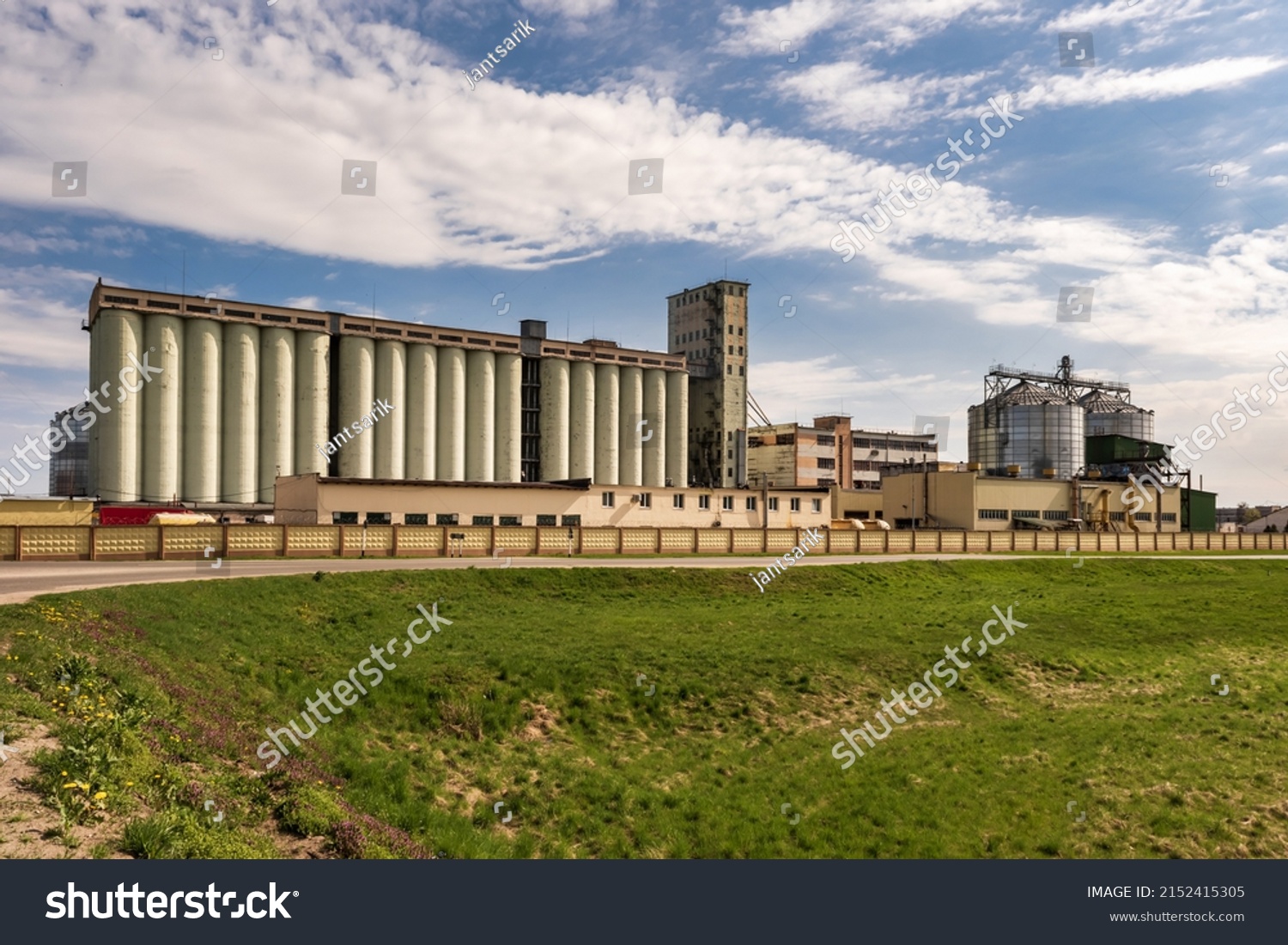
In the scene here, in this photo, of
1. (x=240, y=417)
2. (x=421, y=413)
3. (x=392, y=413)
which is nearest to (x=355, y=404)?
(x=392, y=413)

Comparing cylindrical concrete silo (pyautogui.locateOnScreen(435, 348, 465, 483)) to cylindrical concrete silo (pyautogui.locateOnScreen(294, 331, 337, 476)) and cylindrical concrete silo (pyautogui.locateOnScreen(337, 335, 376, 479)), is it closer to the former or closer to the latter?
cylindrical concrete silo (pyautogui.locateOnScreen(337, 335, 376, 479))

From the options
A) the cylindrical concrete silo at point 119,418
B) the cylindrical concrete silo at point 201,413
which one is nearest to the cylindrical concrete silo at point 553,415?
the cylindrical concrete silo at point 201,413

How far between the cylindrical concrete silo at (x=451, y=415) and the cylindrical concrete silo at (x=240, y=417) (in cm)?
1823

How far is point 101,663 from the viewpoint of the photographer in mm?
16500

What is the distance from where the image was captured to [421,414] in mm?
91688

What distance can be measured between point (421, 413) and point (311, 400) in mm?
10962

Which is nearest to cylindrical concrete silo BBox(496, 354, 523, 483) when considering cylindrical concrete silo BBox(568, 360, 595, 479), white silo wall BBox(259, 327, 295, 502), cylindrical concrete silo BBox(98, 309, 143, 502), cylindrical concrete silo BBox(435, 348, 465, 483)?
cylindrical concrete silo BBox(435, 348, 465, 483)

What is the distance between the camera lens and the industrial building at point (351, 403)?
77.1m

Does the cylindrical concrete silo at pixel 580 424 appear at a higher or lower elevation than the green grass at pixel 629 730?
higher

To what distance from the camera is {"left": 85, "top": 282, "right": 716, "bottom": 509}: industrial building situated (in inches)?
3034

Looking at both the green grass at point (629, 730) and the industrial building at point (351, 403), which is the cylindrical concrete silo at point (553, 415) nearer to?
the industrial building at point (351, 403)

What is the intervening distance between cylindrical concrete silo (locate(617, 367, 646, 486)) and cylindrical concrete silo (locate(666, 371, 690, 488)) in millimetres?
4125

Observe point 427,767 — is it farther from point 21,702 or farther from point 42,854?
point 42,854
